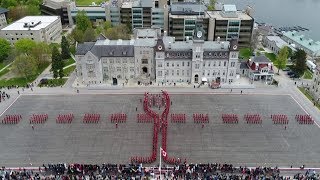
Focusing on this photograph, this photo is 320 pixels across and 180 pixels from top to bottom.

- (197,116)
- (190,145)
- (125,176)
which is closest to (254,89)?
(197,116)

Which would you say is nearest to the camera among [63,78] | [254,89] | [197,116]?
[197,116]

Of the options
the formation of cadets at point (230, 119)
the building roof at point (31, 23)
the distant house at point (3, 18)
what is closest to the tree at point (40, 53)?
the building roof at point (31, 23)

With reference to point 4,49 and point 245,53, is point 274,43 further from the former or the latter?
point 4,49

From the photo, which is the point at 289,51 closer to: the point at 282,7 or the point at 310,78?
the point at 310,78

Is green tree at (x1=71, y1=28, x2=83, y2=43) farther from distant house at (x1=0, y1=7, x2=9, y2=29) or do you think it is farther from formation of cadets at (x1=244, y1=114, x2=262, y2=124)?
formation of cadets at (x1=244, y1=114, x2=262, y2=124)

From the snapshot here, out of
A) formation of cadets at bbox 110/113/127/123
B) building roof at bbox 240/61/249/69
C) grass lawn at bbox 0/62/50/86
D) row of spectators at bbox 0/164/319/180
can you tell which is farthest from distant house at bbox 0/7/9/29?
building roof at bbox 240/61/249/69

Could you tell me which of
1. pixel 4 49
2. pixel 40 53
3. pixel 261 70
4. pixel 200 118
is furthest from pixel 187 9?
pixel 4 49

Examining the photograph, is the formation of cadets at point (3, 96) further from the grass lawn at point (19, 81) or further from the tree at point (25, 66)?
the tree at point (25, 66)
